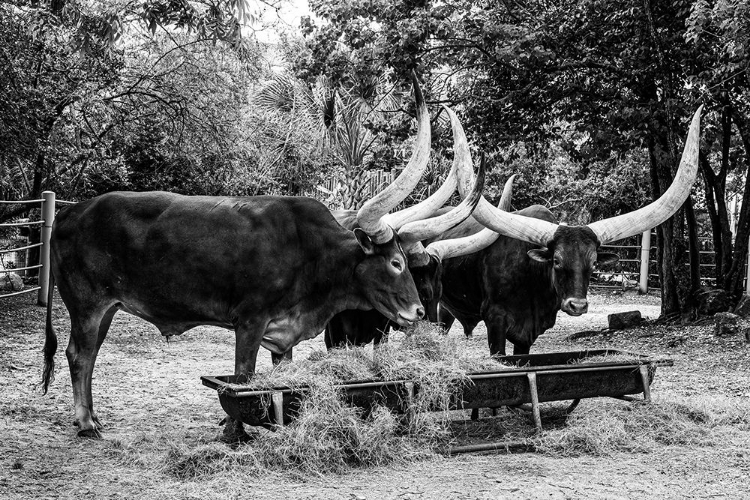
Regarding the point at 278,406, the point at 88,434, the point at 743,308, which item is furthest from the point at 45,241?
the point at 743,308

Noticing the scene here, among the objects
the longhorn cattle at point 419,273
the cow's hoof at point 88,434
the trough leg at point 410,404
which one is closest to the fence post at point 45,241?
the longhorn cattle at point 419,273

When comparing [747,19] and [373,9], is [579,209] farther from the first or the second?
[747,19]

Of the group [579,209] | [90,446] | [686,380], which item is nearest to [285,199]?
[90,446]

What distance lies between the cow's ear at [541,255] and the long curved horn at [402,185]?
1449 mm

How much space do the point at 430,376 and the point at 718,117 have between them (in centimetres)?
948

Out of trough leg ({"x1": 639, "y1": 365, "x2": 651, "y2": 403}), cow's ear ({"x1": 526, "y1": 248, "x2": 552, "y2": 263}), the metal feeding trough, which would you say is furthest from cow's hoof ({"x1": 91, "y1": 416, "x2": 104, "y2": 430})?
trough leg ({"x1": 639, "y1": 365, "x2": 651, "y2": 403})

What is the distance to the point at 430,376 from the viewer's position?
5.14 meters

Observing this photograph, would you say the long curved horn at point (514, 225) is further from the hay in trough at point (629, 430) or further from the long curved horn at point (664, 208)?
the hay in trough at point (629, 430)

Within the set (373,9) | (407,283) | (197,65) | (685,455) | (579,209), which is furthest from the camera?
(579,209)

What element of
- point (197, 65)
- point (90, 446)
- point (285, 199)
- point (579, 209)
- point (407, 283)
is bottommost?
point (90, 446)

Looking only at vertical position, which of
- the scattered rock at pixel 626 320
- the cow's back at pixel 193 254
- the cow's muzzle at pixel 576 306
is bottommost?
the scattered rock at pixel 626 320

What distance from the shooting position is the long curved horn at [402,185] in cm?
559

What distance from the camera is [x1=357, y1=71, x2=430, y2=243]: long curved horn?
5.59 meters

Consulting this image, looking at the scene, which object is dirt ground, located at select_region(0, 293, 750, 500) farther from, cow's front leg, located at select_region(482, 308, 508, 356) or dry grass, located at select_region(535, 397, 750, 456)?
cow's front leg, located at select_region(482, 308, 508, 356)
